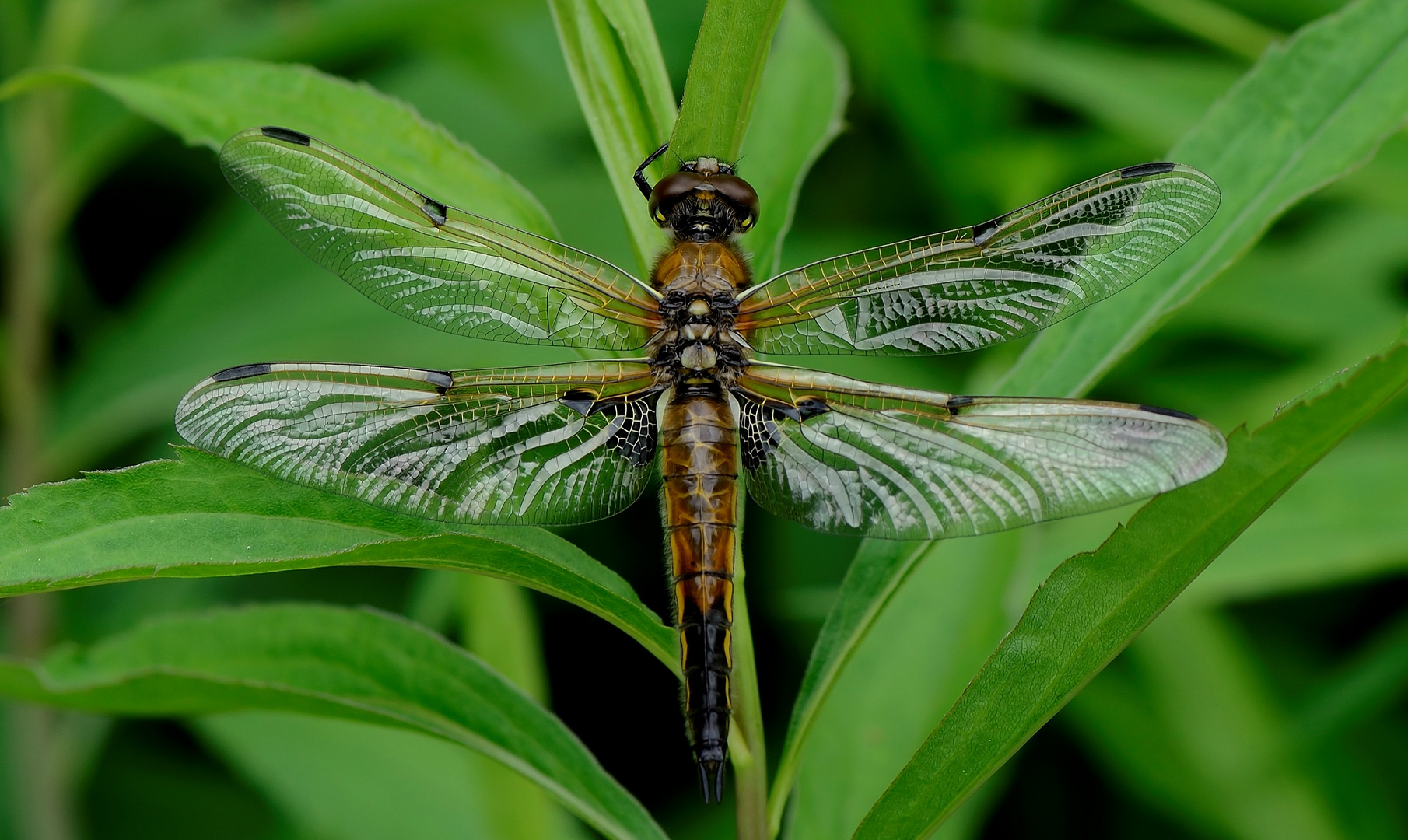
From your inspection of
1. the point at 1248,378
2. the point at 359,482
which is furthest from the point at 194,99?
the point at 1248,378

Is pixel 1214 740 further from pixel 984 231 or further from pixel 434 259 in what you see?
pixel 434 259

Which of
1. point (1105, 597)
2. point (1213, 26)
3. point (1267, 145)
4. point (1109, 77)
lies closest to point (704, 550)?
point (1105, 597)

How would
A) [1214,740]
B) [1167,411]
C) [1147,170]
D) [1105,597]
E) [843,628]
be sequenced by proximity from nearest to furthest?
1. [1105,597]
2. [1167,411]
3. [843,628]
4. [1147,170]
5. [1214,740]

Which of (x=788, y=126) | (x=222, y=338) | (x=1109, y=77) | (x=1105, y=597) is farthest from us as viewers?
(x=222, y=338)

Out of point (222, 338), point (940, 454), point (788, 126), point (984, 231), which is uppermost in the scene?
point (222, 338)

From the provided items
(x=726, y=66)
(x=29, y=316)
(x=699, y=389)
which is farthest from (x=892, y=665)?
(x=29, y=316)

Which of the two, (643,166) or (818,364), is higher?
(818,364)

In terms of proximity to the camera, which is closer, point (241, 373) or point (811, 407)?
point (241, 373)
